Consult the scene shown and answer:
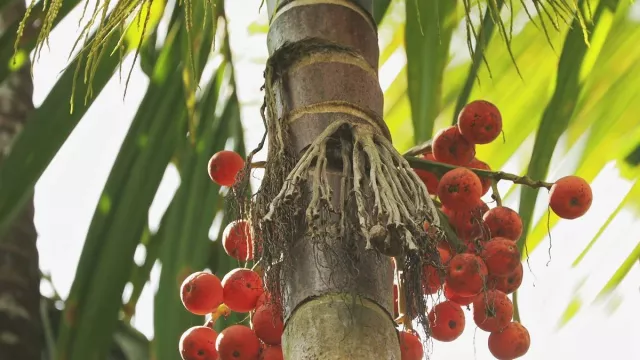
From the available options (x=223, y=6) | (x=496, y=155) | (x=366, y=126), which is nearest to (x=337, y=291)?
(x=366, y=126)

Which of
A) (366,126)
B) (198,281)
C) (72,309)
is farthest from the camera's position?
(72,309)

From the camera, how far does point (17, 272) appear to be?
224cm

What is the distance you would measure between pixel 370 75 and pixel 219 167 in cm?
45

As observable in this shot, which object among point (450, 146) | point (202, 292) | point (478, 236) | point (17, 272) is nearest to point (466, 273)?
point (478, 236)

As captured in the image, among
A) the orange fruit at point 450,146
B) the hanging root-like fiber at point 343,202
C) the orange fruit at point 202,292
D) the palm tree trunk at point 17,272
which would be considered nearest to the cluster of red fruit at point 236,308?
the orange fruit at point 202,292

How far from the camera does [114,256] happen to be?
1816mm

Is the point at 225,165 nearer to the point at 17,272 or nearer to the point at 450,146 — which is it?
the point at 450,146

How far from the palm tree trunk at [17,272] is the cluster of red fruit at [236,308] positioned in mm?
674

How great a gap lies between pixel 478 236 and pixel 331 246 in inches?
21.9

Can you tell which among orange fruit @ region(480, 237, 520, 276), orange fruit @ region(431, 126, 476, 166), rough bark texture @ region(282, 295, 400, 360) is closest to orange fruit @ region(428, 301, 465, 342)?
orange fruit @ region(480, 237, 520, 276)

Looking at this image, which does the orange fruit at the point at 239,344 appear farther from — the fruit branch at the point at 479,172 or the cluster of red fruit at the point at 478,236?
the fruit branch at the point at 479,172

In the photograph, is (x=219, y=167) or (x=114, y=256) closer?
(x=219, y=167)

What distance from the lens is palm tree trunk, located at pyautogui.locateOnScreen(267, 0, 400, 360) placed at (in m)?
0.91

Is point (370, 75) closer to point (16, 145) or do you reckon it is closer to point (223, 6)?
point (16, 145)
